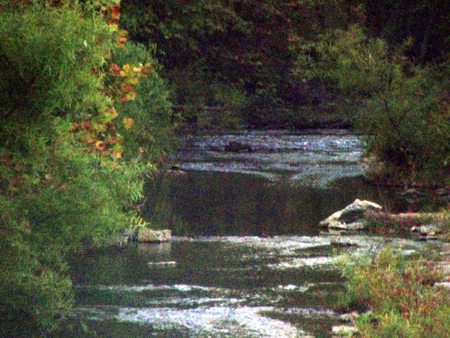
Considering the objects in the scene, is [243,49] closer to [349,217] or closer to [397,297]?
[349,217]

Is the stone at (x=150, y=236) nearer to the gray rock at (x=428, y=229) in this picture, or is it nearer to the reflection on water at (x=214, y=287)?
the reflection on water at (x=214, y=287)

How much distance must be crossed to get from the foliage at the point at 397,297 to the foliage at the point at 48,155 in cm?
227

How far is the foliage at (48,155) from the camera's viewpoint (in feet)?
21.7

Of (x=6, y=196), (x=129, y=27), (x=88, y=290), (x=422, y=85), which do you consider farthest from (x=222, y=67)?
(x=6, y=196)

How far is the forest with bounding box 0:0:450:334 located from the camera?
6922 mm

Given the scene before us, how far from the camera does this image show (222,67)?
33938 mm

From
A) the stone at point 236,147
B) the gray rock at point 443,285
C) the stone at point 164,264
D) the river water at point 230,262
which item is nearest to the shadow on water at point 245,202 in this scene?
the river water at point 230,262

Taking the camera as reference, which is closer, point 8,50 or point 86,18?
point 8,50

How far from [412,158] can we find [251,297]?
38.8 feet

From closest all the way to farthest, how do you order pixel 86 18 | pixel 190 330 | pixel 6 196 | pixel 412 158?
1. pixel 6 196
2. pixel 86 18
3. pixel 190 330
4. pixel 412 158

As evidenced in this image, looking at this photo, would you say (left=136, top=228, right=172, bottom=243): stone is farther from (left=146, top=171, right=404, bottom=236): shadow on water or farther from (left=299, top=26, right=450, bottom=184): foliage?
(left=299, top=26, right=450, bottom=184): foliage

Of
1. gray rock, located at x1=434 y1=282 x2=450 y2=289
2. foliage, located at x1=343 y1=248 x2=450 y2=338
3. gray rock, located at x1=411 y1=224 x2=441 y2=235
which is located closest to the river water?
foliage, located at x1=343 y1=248 x2=450 y2=338

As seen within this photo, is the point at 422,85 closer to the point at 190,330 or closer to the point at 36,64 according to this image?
the point at 190,330

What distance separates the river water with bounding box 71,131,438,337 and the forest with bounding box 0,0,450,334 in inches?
21.6
